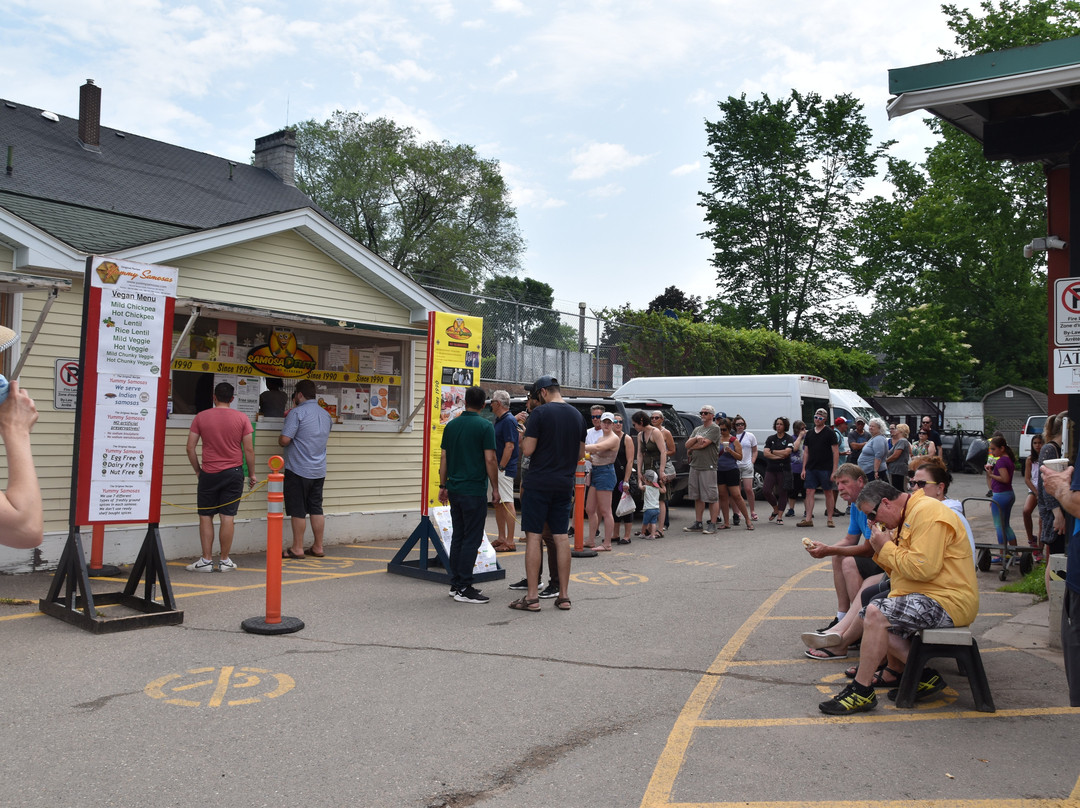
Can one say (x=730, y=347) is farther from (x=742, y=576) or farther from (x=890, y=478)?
(x=742, y=576)

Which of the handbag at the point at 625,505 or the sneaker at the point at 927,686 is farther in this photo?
the handbag at the point at 625,505

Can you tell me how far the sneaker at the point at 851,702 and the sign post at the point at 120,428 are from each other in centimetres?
484

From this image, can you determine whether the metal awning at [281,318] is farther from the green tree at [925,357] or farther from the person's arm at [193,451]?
the green tree at [925,357]

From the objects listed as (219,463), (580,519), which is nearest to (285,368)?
(219,463)

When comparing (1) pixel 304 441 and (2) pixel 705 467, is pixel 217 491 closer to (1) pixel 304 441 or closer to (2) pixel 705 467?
(1) pixel 304 441

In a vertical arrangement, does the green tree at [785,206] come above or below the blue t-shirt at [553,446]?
above

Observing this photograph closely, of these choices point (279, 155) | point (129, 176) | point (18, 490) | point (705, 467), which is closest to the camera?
point (18, 490)

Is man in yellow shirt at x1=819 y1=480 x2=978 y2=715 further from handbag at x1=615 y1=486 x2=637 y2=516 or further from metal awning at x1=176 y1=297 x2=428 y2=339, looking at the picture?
handbag at x1=615 y1=486 x2=637 y2=516

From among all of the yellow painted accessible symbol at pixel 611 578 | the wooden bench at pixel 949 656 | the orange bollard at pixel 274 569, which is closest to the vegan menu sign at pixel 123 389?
the orange bollard at pixel 274 569

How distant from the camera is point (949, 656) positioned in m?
5.00

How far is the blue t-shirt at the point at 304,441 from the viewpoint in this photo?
1016cm

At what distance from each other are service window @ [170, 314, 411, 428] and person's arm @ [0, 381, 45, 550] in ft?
24.7

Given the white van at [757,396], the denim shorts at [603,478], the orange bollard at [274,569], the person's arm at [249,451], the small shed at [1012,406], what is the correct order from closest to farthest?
the orange bollard at [274,569] → the person's arm at [249,451] → the denim shorts at [603,478] → the white van at [757,396] → the small shed at [1012,406]

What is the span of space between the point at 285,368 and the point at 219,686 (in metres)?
6.28
